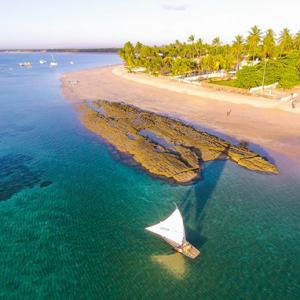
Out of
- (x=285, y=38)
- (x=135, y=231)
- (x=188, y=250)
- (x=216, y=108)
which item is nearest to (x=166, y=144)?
(x=135, y=231)

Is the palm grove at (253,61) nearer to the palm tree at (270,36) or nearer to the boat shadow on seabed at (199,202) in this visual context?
the palm tree at (270,36)

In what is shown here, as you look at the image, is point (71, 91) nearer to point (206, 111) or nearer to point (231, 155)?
point (206, 111)

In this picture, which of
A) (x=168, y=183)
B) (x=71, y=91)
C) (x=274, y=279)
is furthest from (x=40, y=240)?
(x=71, y=91)

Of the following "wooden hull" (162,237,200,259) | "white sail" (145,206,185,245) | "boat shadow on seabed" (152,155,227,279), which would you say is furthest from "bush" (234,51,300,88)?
"wooden hull" (162,237,200,259)

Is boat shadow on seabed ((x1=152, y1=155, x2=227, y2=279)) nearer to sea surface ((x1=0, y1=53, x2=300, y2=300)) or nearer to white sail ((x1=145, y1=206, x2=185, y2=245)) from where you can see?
sea surface ((x1=0, y1=53, x2=300, y2=300))

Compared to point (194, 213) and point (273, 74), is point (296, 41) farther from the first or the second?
point (194, 213)

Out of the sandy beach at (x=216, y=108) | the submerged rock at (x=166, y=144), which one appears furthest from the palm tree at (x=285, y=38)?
the submerged rock at (x=166, y=144)
